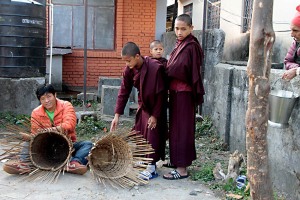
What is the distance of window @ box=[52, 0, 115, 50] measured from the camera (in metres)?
9.96

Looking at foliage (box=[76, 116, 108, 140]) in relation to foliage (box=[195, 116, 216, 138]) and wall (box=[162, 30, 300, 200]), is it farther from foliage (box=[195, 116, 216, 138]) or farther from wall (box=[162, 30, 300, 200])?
wall (box=[162, 30, 300, 200])

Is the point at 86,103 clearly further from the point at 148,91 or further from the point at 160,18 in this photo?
the point at 148,91

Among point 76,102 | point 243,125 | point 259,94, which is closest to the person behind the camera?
point 259,94

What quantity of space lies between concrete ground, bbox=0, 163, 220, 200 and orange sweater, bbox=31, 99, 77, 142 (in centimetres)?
54

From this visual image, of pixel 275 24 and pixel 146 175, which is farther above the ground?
pixel 275 24

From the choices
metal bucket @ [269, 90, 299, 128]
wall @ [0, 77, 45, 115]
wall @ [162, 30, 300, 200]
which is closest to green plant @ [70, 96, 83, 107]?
wall @ [0, 77, 45, 115]

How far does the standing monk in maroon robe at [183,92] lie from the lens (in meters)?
4.25

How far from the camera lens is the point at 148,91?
4227mm

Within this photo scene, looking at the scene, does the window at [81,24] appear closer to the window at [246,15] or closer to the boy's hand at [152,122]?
the window at [246,15]

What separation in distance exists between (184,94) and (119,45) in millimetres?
6040

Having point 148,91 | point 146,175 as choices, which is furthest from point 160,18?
point 146,175

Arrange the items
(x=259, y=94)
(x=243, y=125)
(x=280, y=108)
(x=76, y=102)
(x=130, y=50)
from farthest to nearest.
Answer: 1. (x=76, y=102)
2. (x=243, y=125)
3. (x=130, y=50)
4. (x=280, y=108)
5. (x=259, y=94)

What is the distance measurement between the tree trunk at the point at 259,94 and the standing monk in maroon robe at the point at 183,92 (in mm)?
1973

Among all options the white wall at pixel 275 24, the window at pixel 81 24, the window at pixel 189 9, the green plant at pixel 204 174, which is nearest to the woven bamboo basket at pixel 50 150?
the green plant at pixel 204 174
